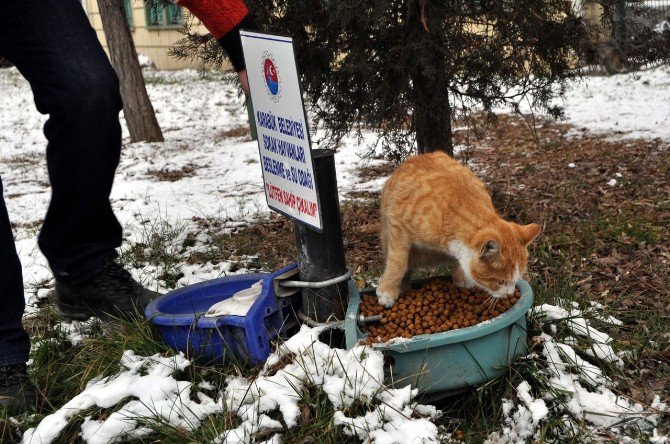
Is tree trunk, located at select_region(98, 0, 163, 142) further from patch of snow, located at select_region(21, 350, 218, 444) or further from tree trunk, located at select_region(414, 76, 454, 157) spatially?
patch of snow, located at select_region(21, 350, 218, 444)

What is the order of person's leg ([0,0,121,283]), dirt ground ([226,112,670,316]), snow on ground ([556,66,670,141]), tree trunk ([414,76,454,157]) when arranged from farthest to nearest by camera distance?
snow on ground ([556,66,670,141]) < tree trunk ([414,76,454,157]) < dirt ground ([226,112,670,316]) < person's leg ([0,0,121,283])

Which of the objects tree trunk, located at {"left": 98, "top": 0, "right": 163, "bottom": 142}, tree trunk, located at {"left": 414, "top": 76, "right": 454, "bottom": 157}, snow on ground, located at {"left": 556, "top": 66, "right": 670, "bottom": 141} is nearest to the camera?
tree trunk, located at {"left": 414, "top": 76, "right": 454, "bottom": 157}

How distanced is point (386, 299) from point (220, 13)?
50.3 inches

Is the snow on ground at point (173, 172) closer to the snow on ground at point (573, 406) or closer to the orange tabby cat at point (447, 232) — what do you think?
the orange tabby cat at point (447, 232)

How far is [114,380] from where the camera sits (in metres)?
2.65

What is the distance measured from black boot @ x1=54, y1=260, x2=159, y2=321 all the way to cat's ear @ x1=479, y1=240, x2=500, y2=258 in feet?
4.68

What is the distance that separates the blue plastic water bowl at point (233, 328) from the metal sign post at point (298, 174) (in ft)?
0.35

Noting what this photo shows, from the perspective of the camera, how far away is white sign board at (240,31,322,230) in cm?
246

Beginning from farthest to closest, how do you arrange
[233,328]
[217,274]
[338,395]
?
[217,274]
[233,328]
[338,395]

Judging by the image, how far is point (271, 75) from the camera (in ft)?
8.39

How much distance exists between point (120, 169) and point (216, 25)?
4.90m

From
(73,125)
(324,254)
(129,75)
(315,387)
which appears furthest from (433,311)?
(129,75)

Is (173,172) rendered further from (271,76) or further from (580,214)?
(271,76)

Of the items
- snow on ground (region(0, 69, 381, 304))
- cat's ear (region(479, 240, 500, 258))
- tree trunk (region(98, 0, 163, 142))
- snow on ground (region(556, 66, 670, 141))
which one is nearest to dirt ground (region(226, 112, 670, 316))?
snow on ground (region(556, 66, 670, 141))
